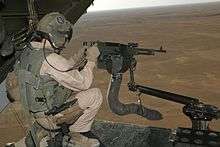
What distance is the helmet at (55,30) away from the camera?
13.3ft

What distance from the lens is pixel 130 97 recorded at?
10.5 m

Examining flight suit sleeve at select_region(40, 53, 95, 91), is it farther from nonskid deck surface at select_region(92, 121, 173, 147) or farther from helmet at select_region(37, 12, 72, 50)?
nonskid deck surface at select_region(92, 121, 173, 147)

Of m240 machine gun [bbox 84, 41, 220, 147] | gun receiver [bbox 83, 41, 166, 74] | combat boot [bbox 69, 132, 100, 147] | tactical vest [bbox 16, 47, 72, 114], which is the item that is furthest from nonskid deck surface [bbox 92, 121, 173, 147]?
tactical vest [bbox 16, 47, 72, 114]

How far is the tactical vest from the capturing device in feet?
13.4

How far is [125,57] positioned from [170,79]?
819 cm

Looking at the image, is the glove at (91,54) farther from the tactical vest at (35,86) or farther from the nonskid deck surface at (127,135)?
the nonskid deck surface at (127,135)

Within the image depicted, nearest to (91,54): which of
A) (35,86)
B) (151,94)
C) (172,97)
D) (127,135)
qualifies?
(35,86)

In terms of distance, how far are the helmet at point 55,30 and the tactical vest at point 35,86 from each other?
14 cm

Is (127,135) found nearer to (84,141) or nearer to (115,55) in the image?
(84,141)

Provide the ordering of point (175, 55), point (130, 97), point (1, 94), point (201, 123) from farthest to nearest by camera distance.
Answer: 1. point (175, 55)
2. point (130, 97)
3. point (1, 94)
4. point (201, 123)

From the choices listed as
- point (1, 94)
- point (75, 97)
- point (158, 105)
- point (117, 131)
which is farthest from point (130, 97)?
point (75, 97)

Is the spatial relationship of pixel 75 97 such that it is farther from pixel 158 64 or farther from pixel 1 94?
pixel 158 64

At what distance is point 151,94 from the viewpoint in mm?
4535

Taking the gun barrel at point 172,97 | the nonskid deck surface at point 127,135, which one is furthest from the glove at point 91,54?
the nonskid deck surface at point 127,135
